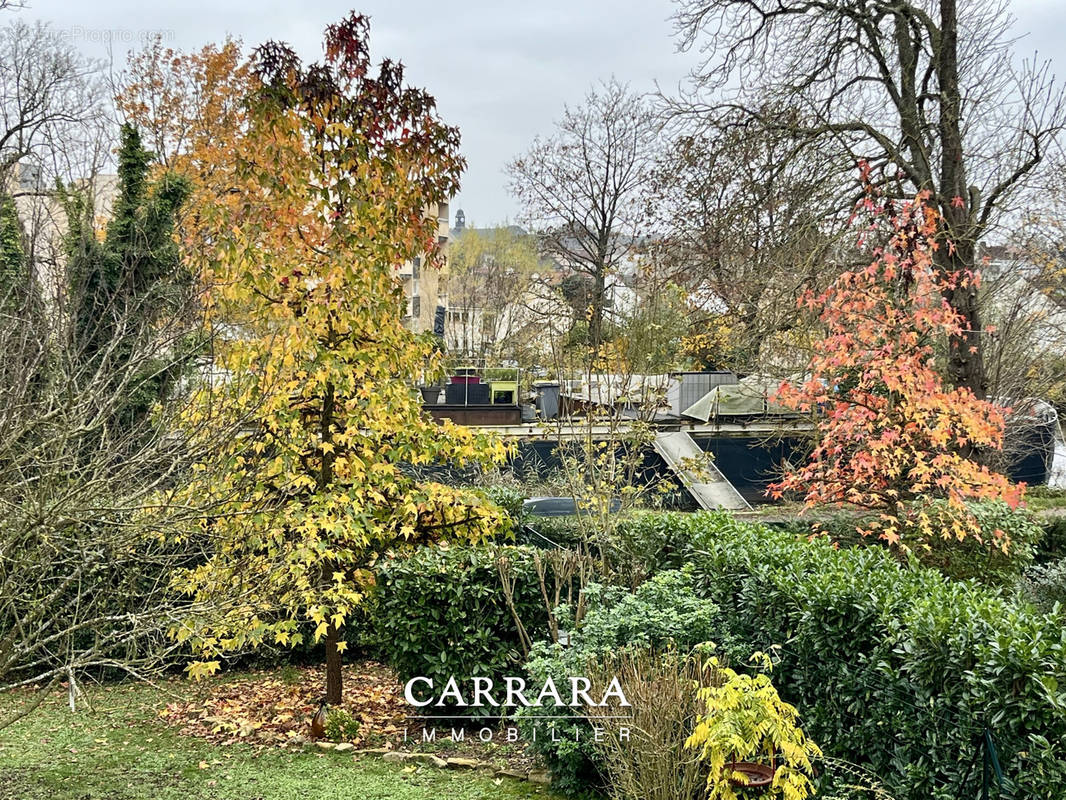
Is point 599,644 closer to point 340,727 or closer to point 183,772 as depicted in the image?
point 340,727

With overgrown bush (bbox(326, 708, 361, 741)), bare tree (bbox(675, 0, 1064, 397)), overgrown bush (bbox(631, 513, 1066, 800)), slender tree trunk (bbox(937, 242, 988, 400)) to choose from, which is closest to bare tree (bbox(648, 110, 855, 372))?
bare tree (bbox(675, 0, 1064, 397))

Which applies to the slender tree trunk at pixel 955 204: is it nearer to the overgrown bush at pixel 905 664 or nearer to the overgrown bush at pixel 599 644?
the overgrown bush at pixel 905 664

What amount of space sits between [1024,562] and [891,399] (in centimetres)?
195

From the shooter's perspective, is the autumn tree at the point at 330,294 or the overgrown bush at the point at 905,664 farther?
the autumn tree at the point at 330,294

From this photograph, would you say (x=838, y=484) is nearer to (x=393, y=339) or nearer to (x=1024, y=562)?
(x=1024, y=562)

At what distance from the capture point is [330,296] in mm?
5953

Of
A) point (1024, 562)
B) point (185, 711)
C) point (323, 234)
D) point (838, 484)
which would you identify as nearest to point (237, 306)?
point (323, 234)

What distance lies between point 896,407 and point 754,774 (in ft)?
14.5

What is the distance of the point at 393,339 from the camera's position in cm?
614

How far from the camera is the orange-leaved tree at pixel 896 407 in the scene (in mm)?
6715

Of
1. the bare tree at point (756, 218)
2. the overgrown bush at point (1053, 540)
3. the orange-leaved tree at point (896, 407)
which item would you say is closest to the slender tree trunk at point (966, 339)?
the orange-leaved tree at point (896, 407)

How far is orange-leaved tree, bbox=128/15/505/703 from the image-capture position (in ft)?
18.8

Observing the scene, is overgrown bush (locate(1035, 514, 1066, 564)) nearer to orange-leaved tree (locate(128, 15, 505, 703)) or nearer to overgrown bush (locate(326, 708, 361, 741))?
orange-leaved tree (locate(128, 15, 505, 703))

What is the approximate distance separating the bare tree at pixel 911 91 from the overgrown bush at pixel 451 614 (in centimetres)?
570
